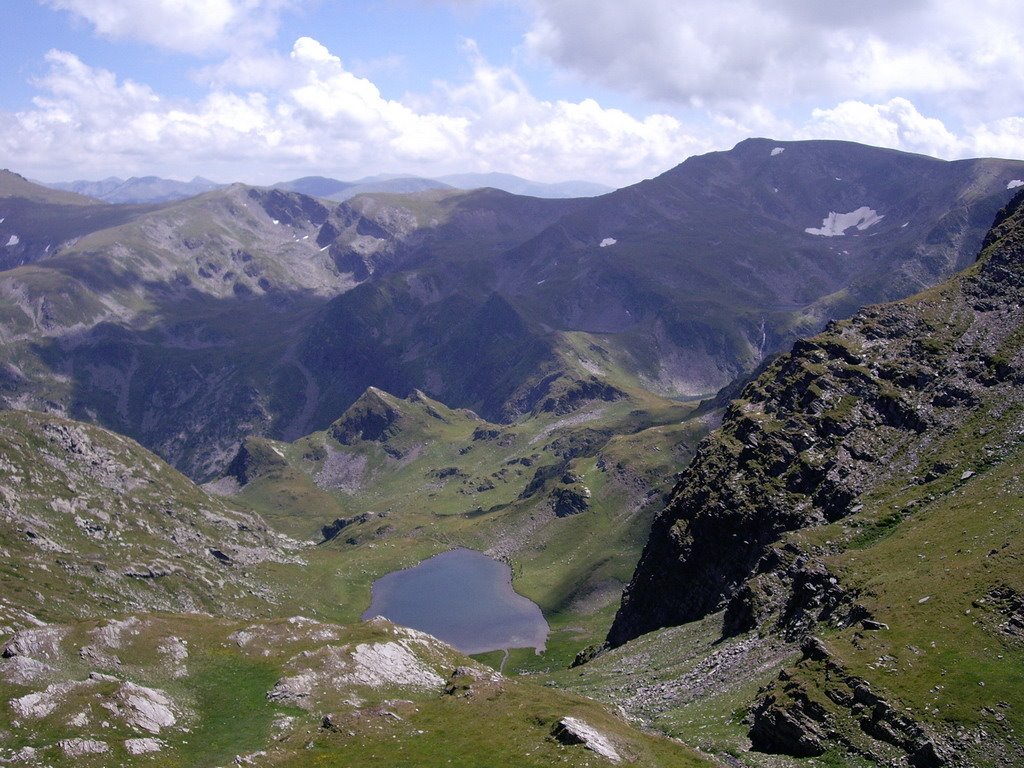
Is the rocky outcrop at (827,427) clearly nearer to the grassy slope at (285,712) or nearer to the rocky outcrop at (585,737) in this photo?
the grassy slope at (285,712)

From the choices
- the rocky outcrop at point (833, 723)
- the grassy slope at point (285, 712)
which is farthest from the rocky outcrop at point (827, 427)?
the grassy slope at point (285, 712)

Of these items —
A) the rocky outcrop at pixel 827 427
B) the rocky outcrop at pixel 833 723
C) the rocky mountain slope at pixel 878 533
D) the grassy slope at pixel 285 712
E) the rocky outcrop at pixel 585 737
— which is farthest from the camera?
the rocky outcrop at pixel 827 427

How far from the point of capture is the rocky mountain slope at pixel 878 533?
6819 centimetres

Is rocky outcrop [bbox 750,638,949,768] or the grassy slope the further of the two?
the grassy slope

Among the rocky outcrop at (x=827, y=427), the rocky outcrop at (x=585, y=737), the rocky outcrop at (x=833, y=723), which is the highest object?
the rocky outcrop at (x=827, y=427)

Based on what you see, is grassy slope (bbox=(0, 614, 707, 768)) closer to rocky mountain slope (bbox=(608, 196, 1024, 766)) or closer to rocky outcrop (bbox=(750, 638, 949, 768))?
rocky outcrop (bbox=(750, 638, 949, 768))

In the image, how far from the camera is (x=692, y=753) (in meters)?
67.8

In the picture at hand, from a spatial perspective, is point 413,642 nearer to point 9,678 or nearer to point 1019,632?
point 9,678

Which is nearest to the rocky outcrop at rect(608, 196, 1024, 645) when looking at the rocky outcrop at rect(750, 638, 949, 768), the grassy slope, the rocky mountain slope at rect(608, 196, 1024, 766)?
the rocky mountain slope at rect(608, 196, 1024, 766)

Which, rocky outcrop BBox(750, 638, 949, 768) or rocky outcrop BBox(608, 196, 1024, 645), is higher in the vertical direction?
rocky outcrop BBox(608, 196, 1024, 645)

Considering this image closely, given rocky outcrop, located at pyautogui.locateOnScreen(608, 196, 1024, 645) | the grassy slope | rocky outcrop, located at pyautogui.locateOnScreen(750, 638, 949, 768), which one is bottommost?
the grassy slope

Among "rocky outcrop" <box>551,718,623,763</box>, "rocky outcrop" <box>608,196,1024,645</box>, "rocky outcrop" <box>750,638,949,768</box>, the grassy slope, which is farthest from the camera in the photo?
"rocky outcrop" <box>608,196,1024,645</box>

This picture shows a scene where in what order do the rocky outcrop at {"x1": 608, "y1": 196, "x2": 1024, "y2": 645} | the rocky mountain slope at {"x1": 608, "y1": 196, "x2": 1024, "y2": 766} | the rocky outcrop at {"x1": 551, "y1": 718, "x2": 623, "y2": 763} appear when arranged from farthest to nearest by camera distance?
the rocky outcrop at {"x1": 608, "y1": 196, "x2": 1024, "y2": 645} < the rocky mountain slope at {"x1": 608, "y1": 196, "x2": 1024, "y2": 766} < the rocky outcrop at {"x1": 551, "y1": 718, "x2": 623, "y2": 763}

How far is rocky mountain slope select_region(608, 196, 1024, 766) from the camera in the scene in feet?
224
